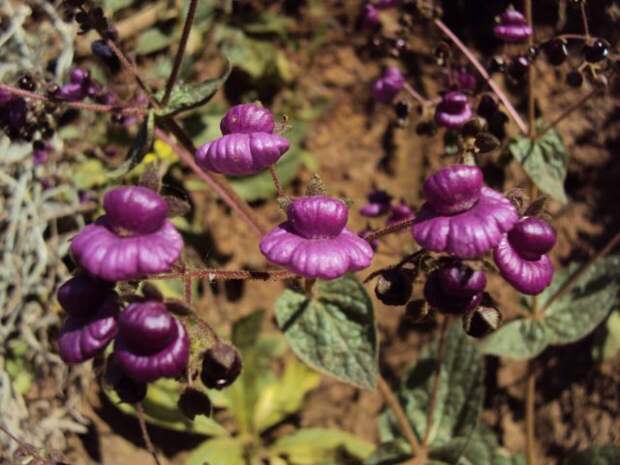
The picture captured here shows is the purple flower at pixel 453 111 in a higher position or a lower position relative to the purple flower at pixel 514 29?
lower

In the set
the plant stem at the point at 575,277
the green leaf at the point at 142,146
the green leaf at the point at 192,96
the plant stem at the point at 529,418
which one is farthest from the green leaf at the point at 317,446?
the green leaf at the point at 192,96

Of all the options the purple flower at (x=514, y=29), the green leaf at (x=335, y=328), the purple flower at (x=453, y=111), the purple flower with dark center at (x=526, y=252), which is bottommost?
the green leaf at (x=335, y=328)

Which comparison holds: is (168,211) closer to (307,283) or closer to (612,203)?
(307,283)

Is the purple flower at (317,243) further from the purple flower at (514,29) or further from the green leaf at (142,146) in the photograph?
the purple flower at (514,29)

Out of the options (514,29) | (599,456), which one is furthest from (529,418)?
(514,29)

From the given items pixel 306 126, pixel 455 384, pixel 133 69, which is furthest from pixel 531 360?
pixel 133 69

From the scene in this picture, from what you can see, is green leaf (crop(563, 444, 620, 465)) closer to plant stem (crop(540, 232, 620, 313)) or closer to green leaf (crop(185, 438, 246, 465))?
plant stem (crop(540, 232, 620, 313))

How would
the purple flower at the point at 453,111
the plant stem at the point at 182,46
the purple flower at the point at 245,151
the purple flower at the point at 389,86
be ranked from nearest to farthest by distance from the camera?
the purple flower at the point at 245,151, the plant stem at the point at 182,46, the purple flower at the point at 453,111, the purple flower at the point at 389,86
